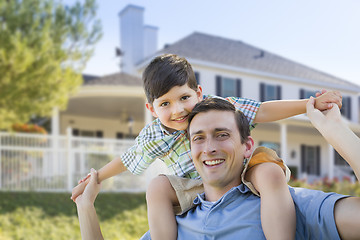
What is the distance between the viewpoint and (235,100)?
7.99 feet

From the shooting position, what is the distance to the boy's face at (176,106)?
2.33 meters

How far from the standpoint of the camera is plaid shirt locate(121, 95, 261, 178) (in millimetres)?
2379

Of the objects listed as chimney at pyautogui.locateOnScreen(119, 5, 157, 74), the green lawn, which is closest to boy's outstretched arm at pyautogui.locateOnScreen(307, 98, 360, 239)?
the green lawn

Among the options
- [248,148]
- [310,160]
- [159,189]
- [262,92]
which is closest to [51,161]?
[159,189]

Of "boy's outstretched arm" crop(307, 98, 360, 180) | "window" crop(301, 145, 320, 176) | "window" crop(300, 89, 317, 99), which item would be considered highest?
"boy's outstretched arm" crop(307, 98, 360, 180)

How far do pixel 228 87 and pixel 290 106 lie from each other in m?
16.5

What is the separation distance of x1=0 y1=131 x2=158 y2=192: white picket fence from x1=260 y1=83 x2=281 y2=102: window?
945 cm

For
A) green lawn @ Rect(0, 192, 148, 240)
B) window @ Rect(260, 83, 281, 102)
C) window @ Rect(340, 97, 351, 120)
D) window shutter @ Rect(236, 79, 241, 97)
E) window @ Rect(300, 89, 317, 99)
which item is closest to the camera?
green lawn @ Rect(0, 192, 148, 240)

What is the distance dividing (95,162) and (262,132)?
1149 centimetres

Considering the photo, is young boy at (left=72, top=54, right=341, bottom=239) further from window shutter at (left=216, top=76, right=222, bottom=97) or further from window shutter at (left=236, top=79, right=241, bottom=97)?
window shutter at (left=236, top=79, right=241, bottom=97)

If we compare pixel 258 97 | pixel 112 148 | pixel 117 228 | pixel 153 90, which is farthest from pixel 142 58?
pixel 153 90

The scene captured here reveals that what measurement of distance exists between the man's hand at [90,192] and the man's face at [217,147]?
0.88 metres

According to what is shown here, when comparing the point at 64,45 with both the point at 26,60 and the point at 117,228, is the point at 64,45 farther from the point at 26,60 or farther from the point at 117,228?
the point at 117,228

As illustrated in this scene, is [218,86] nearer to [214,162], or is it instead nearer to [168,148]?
[168,148]
